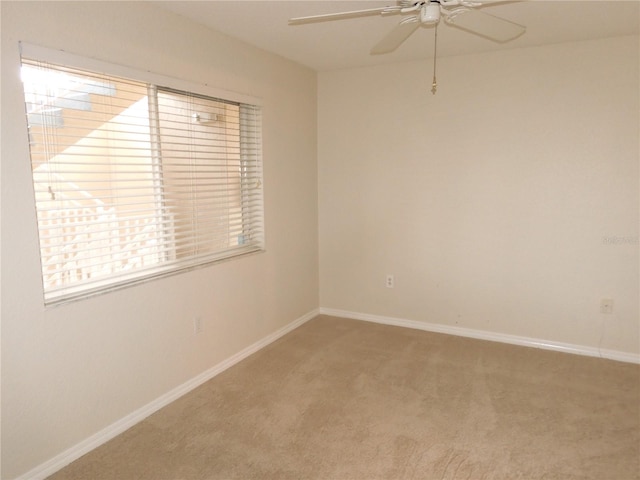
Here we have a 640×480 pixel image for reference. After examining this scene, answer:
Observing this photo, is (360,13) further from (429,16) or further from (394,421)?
(394,421)

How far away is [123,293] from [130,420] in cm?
72

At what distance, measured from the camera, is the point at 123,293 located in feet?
7.84

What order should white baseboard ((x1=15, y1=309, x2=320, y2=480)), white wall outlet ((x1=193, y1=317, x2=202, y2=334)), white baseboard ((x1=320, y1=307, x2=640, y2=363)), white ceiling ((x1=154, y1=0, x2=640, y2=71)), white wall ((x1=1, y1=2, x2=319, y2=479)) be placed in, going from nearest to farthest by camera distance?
white wall ((x1=1, y1=2, x2=319, y2=479)) < white baseboard ((x1=15, y1=309, x2=320, y2=480)) < white ceiling ((x1=154, y1=0, x2=640, y2=71)) < white wall outlet ((x1=193, y1=317, x2=202, y2=334)) < white baseboard ((x1=320, y1=307, x2=640, y2=363))

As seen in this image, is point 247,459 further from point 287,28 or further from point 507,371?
point 287,28

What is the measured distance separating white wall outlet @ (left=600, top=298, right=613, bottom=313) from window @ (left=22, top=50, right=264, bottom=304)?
265 cm

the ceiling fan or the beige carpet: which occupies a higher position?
the ceiling fan

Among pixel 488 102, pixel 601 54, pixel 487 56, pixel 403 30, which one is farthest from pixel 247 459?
pixel 601 54

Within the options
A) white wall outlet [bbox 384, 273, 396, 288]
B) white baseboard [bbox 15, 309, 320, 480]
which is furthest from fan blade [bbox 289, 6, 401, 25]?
white wall outlet [bbox 384, 273, 396, 288]

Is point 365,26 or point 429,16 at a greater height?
point 365,26

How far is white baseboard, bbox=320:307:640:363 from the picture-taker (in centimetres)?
331

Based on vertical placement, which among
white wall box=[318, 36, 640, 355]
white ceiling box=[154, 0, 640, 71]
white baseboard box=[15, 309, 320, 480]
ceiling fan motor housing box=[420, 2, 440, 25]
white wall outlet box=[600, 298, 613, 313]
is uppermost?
white ceiling box=[154, 0, 640, 71]

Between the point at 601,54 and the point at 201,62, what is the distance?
109 inches

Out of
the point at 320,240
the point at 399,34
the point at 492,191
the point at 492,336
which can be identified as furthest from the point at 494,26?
the point at 320,240

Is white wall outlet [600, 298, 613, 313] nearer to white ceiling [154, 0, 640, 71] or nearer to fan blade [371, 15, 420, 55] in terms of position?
white ceiling [154, 0, 640, 71]
